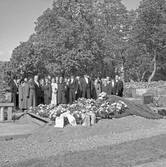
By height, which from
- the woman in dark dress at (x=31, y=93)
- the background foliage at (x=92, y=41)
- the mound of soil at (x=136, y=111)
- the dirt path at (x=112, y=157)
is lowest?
the dirt path at (x=112, y=157)

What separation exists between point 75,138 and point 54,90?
8354 millimetres

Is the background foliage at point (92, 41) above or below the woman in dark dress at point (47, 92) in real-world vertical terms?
above

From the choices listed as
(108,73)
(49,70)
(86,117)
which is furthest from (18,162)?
(108,73)

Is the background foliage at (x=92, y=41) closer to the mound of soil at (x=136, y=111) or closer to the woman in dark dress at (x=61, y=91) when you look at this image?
the woman in dark dress at (x=61, y=91)

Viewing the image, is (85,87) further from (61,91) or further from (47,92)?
(47,92)

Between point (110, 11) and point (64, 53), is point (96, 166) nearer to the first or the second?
point (64, 53)

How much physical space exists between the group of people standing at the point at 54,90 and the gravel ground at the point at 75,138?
5.95 meters

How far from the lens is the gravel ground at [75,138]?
5.85 meters

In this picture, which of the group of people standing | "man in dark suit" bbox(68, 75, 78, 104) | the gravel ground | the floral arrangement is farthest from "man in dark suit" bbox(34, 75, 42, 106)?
the gravel ground

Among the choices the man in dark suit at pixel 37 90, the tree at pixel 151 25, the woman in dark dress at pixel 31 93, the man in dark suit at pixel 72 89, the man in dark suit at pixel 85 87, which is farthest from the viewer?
the tree at pixel 151 25

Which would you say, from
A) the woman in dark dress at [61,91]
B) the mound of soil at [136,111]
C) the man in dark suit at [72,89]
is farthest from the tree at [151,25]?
the mound of soil at [136,111]

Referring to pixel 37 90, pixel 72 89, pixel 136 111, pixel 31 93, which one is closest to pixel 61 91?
pixel 72 89

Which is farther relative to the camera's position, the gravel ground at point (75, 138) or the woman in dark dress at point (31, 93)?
the woman in dark dress at point (31, 93)

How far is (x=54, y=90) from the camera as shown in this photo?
15461 millimetres
